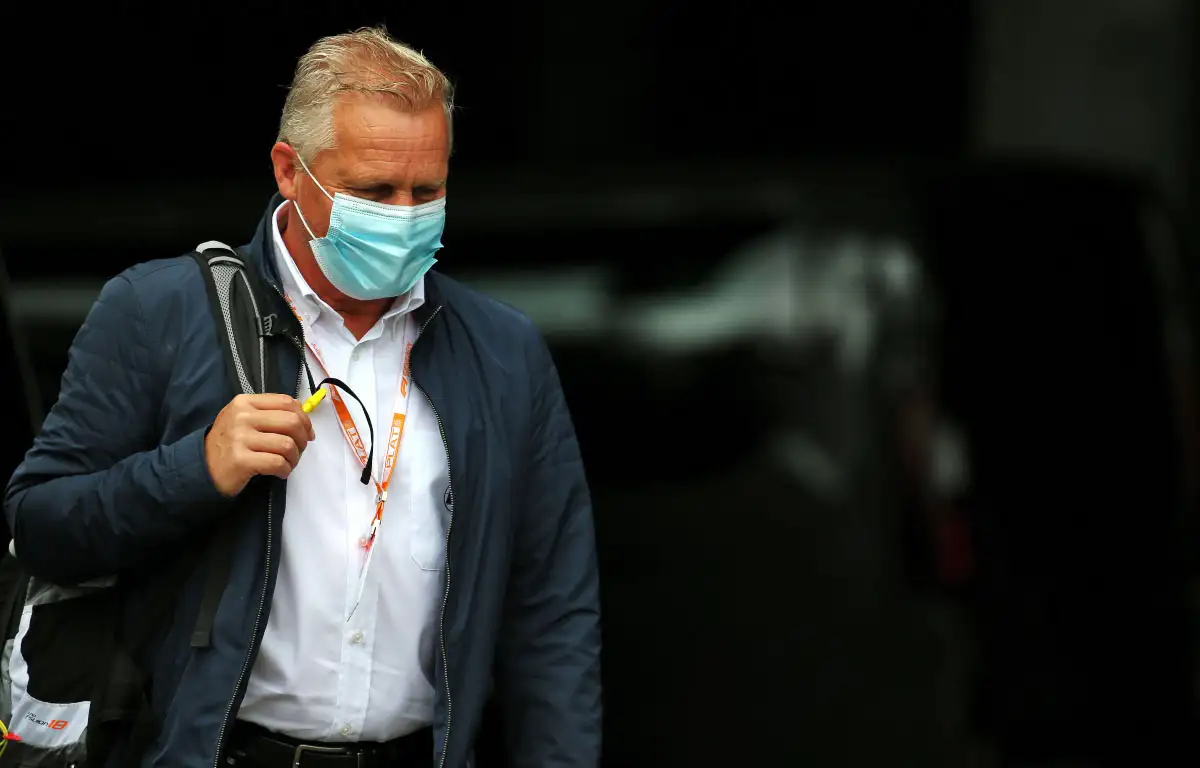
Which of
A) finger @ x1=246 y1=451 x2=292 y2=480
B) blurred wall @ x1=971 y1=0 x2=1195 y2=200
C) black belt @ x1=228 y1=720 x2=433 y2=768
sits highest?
blurred wall @ x1=971 y1=0 x2=1195 y2=200

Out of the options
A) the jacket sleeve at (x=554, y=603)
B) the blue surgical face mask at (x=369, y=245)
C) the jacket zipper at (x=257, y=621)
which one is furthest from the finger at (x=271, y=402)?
the jacket sleeve at (x=554, y=603)

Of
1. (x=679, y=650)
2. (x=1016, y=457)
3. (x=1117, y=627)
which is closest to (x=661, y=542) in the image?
(x=679, y=650)

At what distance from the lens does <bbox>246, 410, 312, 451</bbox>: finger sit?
217 centimetres

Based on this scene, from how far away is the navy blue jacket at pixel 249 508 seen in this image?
225cm

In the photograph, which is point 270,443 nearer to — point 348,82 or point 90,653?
point 90,653

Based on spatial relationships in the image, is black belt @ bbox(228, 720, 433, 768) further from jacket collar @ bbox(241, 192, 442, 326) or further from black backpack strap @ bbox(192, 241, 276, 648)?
jacket collar @ bbox(241, 192, 442, 326)

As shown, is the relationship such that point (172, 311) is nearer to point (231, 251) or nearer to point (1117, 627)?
point (231, 251)

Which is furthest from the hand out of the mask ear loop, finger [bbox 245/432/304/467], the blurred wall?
the blurred wall

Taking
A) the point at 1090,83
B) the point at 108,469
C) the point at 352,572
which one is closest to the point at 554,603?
the point at 352,572

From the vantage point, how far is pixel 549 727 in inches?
101

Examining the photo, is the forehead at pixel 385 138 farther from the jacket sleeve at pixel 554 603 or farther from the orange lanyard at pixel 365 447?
the jacket sleeve at pixel 554 603

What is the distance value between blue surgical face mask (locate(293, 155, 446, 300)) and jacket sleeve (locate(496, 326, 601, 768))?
284mm

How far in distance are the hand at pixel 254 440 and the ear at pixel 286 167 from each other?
388mm

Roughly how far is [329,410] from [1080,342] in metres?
2.41
